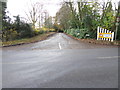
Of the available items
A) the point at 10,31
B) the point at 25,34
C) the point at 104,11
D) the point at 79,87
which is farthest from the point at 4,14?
the point at 104,11

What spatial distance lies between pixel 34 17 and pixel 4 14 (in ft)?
42.1

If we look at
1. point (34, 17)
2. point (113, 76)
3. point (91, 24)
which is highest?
point (34, 17)

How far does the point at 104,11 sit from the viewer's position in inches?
370

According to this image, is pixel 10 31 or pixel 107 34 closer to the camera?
pixel 107 34

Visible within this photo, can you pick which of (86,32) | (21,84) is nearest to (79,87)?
(21,84)

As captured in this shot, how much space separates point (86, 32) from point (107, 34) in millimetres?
2634

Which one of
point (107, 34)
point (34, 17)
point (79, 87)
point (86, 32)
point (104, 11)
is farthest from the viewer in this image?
point (34, 17)

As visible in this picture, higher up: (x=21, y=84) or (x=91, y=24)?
(x=91, y=24)

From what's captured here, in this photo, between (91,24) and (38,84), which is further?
(91,24)

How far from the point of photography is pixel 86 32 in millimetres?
10047

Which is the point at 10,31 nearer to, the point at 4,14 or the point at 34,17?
the point at 4,14

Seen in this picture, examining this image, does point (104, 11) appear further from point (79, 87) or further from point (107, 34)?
point (79, 87)

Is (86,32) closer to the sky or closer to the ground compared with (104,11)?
closer to the ground

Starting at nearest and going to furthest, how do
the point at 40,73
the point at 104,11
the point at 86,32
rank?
the point at 40,73, the point at 104,11, the point at 86,32
